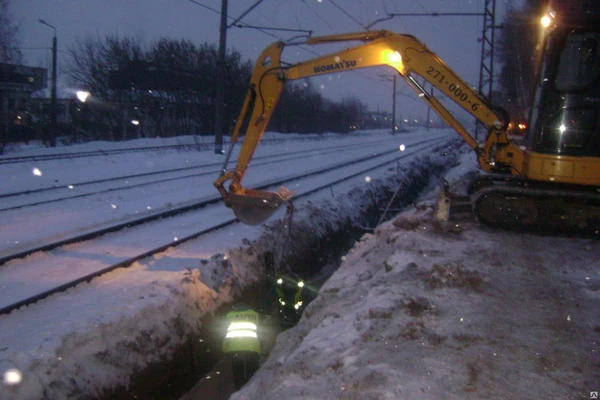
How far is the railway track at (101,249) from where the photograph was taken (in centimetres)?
816

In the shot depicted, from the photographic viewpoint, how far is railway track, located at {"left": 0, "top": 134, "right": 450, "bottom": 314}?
26.8 ft

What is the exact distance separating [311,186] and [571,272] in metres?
12.3

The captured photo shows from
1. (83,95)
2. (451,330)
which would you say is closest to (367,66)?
(451,330)

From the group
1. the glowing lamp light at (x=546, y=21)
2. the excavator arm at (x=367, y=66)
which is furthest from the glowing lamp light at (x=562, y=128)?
the glowing lamp light at (x=546, y=21)

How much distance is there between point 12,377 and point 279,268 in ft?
20.8

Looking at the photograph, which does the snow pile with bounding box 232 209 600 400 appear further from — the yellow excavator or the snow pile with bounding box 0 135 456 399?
the snow pile with bounding box 0 135 456 399

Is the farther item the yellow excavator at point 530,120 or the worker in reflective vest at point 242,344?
the yellow excavator at point 530,120

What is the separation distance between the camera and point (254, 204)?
1040cm

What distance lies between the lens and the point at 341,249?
1505 centimetres

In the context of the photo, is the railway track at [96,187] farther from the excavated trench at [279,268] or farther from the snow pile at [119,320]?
the excavated trench at [279,268]

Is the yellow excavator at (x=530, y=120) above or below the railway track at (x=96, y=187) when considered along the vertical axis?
above

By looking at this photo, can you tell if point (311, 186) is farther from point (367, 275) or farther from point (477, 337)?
point (477, 337)

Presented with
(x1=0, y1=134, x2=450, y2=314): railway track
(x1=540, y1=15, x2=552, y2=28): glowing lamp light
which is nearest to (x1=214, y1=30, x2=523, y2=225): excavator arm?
(x1=540, y1=15, x2=552, y2=28): glowing lamp light

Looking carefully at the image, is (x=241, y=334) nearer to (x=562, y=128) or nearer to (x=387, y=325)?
(x=387, y=325)
